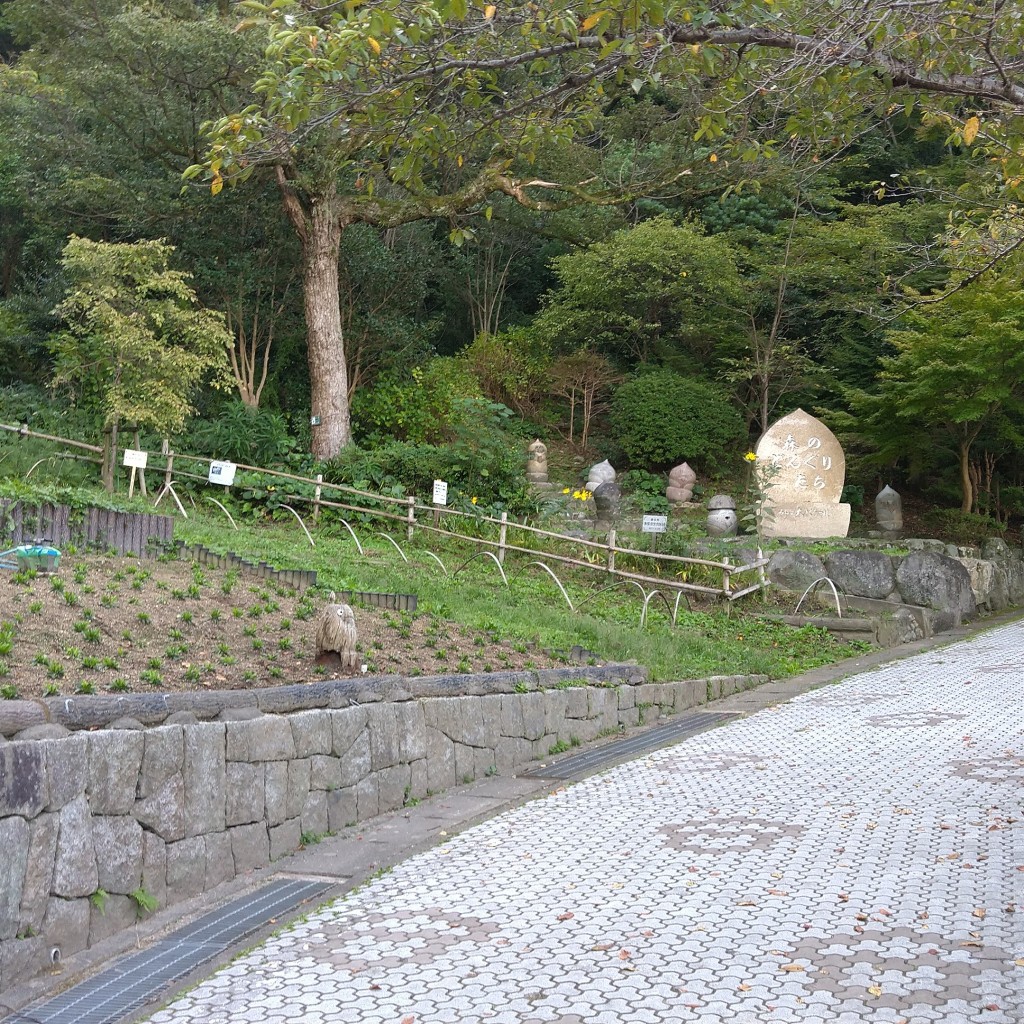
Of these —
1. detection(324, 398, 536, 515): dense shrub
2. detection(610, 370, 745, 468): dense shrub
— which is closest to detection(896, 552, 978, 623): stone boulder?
detection(610, 370, 745, 468): dense shrub

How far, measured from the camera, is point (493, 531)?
16.1m

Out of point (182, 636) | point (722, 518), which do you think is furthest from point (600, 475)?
point (182, 636)

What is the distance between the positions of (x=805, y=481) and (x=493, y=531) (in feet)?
16.4

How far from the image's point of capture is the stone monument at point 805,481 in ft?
58.0

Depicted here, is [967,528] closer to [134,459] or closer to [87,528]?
[134,459]

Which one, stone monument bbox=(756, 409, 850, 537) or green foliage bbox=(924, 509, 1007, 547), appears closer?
stone monument bbox=(756, 409, 850, 537)

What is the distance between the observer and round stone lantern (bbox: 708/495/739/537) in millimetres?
17609

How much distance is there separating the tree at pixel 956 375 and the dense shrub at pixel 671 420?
2156mm

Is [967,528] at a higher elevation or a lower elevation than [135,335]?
lower

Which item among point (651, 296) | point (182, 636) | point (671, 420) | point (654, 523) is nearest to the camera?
point (182, 636)

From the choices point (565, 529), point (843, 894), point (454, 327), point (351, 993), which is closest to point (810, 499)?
point (565, 529)

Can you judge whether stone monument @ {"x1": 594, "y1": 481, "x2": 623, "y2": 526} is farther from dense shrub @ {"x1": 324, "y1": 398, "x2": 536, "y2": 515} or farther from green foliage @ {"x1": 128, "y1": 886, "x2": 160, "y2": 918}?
green foliage @ {"x1": 128, "y1": 886, "x2": 160, "y2": 918}

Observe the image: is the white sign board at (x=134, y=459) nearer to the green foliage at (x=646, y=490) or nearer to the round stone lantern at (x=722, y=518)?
the green foliage at (x=646, y=490)

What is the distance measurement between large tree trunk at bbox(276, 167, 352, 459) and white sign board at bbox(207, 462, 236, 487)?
3563 millimetres
